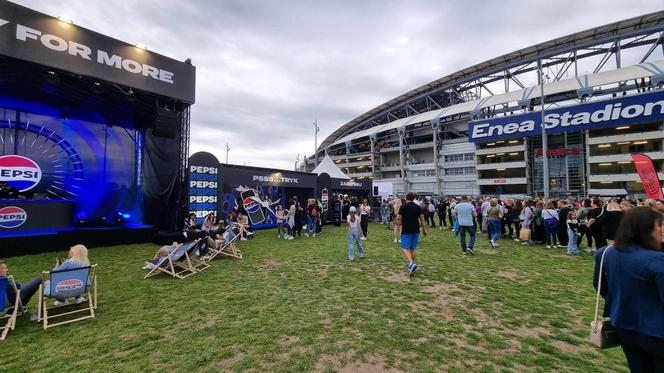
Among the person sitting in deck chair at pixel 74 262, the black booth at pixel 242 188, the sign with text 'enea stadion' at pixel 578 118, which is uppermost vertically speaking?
the sign with text 'enea stadion' at pixel 578 118

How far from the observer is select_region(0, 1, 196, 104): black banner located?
25.8 ft

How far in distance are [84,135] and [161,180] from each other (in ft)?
11.3

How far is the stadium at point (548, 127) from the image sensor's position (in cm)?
3397

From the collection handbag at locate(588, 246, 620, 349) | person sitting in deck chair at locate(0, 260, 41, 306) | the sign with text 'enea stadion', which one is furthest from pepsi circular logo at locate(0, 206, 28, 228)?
the sign with text 'enea stadion'

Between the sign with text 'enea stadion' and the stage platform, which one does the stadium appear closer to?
the sign with text 'enea stadion'

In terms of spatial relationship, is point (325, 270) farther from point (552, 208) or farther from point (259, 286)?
point (552, 208)

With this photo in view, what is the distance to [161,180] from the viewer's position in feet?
37.6

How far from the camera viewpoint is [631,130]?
116 feet

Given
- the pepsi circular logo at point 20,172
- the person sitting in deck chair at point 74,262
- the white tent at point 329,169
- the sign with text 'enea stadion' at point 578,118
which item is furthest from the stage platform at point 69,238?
the sign with text 'enea stadion' at point 578,118

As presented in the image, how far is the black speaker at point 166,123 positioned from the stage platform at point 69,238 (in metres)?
3.96

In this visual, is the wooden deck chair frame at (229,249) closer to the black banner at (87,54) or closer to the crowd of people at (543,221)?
the crowd of people at (543,221)

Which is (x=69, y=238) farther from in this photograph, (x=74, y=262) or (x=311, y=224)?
(x=311, y=224)

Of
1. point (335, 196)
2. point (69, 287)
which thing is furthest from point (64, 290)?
point (335, 196)

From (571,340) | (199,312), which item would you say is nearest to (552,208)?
(571,340)
